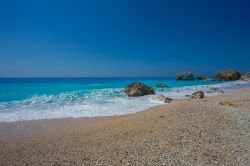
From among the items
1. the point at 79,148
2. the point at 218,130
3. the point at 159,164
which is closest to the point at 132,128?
the point at 79,148

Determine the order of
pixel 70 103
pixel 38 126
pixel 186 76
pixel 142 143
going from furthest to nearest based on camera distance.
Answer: pixel 186 76
pixel 70 103
pixel 38 126
pixel 142 143

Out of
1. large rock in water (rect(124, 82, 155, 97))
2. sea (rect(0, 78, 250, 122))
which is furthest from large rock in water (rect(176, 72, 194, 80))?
large rock in water (rect(124, 82, 155, 97))

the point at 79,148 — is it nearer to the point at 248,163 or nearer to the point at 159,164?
the point at 159,164

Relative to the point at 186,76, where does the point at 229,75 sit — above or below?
above

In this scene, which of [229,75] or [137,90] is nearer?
[137,90]

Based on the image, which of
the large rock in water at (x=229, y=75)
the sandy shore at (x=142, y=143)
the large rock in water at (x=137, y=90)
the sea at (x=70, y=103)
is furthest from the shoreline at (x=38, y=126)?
the large rock in water at (x=229, y=75)

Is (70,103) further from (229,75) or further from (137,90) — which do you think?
(229,75)

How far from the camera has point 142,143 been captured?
5.73 metres

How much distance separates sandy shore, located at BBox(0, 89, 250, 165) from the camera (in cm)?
473

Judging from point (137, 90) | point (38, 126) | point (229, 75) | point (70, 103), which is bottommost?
point (38, 126)

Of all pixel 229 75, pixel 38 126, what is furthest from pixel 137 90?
pixel 229 75

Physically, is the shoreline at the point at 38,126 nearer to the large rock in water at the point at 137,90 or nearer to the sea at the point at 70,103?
the sea at the point at 70,103

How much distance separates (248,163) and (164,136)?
2.55 meters

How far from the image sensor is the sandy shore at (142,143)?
186 inches
